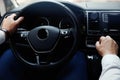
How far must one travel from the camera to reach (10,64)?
4.75 ft

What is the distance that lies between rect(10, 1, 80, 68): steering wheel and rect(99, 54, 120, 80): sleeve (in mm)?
211

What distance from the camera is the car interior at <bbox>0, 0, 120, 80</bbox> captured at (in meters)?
1.35

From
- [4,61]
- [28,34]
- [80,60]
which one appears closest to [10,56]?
[4,61]

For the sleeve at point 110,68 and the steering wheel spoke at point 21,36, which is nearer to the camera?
the sleeve at point 110,68

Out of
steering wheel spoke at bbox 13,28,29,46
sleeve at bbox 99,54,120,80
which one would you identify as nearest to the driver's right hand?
sleeve at bbox 99,54,120,80

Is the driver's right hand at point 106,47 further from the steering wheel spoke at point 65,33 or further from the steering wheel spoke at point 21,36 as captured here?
the steering wheel spoke at point 21,36

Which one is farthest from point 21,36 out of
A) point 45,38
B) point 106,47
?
point 106,47

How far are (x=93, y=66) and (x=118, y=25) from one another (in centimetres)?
33

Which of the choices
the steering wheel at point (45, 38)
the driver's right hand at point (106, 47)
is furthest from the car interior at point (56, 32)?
the driver's right hand at point (106, 47)

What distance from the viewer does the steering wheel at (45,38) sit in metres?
1.35

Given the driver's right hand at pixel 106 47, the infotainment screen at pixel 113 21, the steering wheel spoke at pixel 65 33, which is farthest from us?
A: the infotainment screen at pixel 113 21

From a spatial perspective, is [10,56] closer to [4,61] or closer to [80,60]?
[4,61]

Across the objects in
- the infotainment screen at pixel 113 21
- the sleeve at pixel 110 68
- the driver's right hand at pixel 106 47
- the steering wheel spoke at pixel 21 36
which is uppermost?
the infotainment screen at pixel 113 21

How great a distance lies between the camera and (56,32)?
137 centimetres
